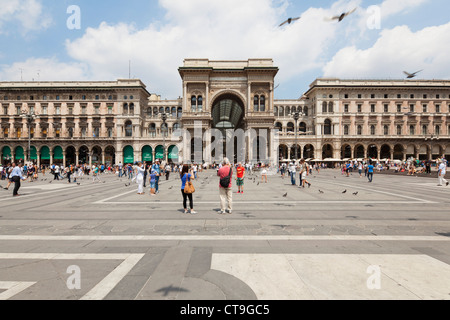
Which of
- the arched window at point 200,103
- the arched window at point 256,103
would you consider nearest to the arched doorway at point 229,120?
the arched window at point 256,103

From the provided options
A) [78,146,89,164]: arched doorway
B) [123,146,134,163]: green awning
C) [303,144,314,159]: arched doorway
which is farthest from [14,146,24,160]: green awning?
[303,144,314,159]: arched doorway

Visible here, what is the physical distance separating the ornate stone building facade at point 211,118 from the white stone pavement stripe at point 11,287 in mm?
45031

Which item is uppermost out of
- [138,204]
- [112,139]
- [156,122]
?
[156,122]

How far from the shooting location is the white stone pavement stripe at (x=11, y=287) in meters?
3.12

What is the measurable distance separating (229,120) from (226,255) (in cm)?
8541

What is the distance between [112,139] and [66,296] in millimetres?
59996

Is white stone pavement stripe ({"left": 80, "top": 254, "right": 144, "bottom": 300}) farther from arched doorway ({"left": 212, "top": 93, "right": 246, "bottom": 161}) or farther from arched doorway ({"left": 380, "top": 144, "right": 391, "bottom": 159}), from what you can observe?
arched doorway ({"left": 380, "top": 144, "right": 391, "bottom": 159})

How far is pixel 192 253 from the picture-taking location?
4.62 meters

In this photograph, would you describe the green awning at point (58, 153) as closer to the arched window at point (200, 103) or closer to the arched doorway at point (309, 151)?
the arched window at point (200, 103)

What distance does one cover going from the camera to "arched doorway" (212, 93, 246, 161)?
176ft

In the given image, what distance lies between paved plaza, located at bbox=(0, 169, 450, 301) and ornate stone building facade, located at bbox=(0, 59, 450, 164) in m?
41.0

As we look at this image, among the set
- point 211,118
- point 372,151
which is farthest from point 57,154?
point 372,151
